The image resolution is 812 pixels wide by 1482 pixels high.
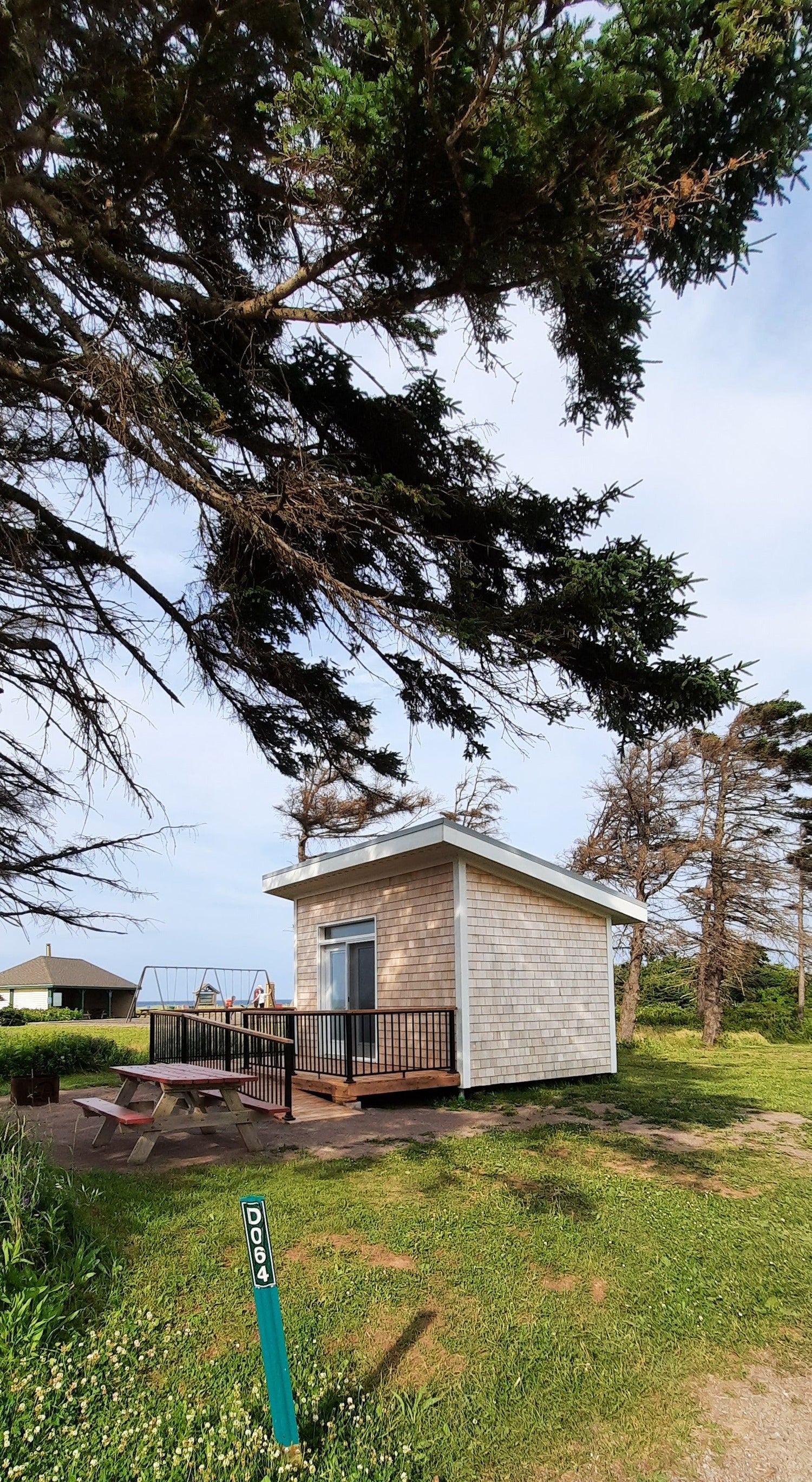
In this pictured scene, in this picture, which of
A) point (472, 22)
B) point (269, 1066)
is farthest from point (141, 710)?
point (269, 1066)

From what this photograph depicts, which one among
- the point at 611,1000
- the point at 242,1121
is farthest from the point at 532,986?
the point at 242,1121

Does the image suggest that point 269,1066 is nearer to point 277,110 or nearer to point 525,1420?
point 525,1420

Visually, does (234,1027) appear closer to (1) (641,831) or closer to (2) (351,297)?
(2) (351,297)

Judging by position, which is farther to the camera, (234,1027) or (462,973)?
(462,973)

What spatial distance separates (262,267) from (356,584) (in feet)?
7.37

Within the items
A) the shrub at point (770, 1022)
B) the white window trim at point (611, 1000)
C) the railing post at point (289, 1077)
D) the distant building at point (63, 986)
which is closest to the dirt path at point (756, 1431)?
the railing post at point (289, 1077)

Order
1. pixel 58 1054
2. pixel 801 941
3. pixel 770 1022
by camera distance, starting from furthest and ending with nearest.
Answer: pixel 770 1022, pixel 801 941, pixel 58 1054

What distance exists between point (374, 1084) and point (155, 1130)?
3.44 metres

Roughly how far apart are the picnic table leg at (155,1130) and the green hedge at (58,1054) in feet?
22.5

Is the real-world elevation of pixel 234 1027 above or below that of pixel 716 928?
above

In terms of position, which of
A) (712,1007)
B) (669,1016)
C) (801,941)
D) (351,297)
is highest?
(351,297)

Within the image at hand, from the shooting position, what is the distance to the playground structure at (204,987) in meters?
21.3

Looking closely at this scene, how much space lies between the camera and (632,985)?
20.1m

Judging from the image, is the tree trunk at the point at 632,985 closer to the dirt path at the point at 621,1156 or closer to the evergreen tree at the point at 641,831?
the evergreen tree at the point at 641,831
